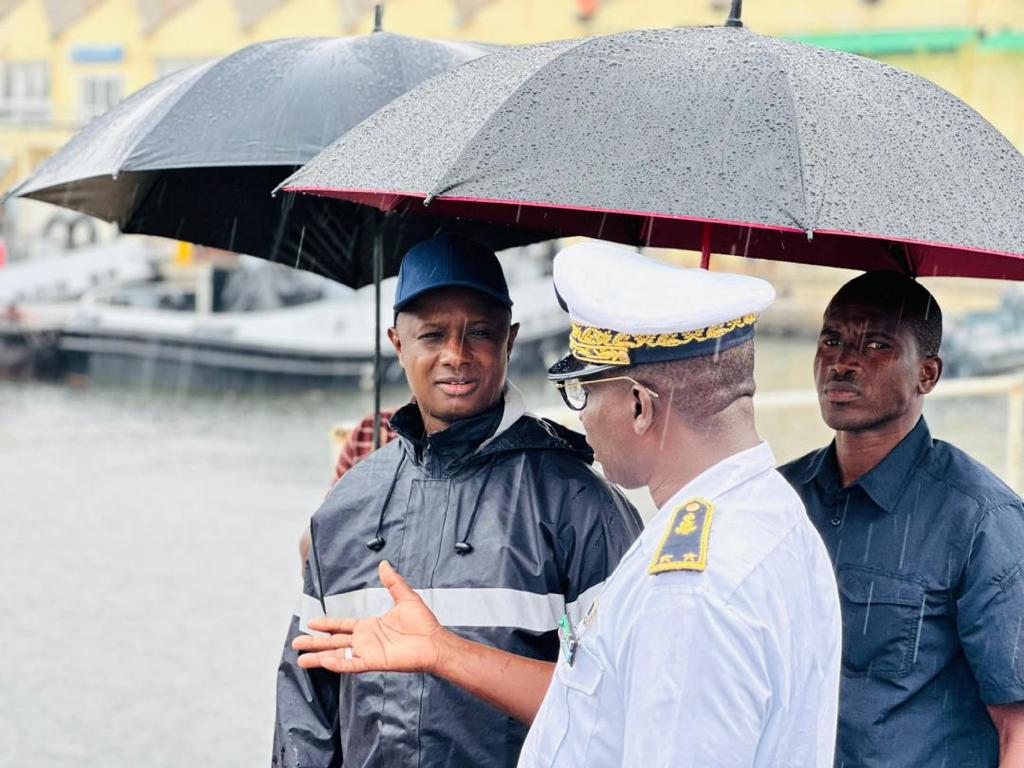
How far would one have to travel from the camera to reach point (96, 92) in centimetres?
4203

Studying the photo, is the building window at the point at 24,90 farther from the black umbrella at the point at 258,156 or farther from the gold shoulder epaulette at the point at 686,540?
the gold shoulder epaulette at the point at 686,540

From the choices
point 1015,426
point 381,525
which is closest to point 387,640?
point 381,525

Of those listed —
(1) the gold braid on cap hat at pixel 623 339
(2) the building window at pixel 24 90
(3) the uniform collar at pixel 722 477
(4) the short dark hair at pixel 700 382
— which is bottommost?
(3) the uniform collar at pixel 722 477

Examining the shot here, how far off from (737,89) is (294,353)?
20201mm

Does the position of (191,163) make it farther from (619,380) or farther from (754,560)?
(754,560)

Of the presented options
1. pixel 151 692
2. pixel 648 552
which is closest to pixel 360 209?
pixel 648 552

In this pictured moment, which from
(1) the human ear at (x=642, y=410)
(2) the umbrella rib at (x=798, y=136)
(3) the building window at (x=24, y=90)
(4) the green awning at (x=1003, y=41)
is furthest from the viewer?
(3) the building window at (x=24, y=90)

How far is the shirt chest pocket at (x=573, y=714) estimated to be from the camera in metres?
1.94

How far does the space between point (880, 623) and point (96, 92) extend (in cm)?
4247

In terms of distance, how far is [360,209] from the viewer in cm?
438

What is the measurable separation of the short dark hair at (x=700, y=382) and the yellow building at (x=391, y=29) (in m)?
28.1

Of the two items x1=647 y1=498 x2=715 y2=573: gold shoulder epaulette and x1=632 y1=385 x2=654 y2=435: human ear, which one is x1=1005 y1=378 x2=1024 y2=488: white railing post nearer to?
x1=632 y1=385 x2=654 y2=435: human ear

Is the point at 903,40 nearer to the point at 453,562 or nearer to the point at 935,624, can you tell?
the point at 935,624

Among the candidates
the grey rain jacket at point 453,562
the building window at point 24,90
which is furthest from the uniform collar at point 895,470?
the building window at point 24,90
